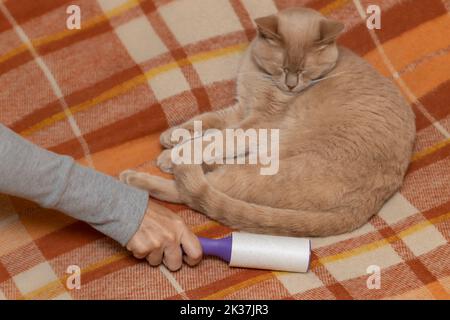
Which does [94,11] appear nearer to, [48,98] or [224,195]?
[48,98]

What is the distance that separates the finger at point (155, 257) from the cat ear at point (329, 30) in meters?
0.73

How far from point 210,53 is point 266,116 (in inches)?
10.7

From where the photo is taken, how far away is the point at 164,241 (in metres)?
1.50

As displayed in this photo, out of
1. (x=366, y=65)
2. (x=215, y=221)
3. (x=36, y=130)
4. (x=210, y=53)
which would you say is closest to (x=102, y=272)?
(x=215, y=221)

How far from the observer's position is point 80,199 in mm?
1429

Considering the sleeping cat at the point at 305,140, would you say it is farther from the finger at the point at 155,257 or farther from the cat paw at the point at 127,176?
the finger at the point at 155,257

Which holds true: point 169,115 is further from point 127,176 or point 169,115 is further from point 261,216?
point 261,216

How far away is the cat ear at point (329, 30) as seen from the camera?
1768 mm

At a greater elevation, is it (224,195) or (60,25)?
(60,25)

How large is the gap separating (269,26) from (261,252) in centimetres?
65

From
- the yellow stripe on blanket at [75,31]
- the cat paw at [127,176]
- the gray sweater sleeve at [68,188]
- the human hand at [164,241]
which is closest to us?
the gray sweater sleeve at [68,188]

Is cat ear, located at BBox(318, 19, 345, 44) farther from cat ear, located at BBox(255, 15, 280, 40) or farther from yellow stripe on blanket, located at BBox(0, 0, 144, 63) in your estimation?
yellow stripe on blanket, located at BBox(0, 0, 144, 63)

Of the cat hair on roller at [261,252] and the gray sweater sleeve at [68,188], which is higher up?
the gray sweater sleeve at [68,188]

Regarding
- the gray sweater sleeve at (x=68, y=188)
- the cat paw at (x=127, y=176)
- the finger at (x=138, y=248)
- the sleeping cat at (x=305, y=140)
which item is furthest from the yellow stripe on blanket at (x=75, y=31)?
the finger at (x=138, y=248)
